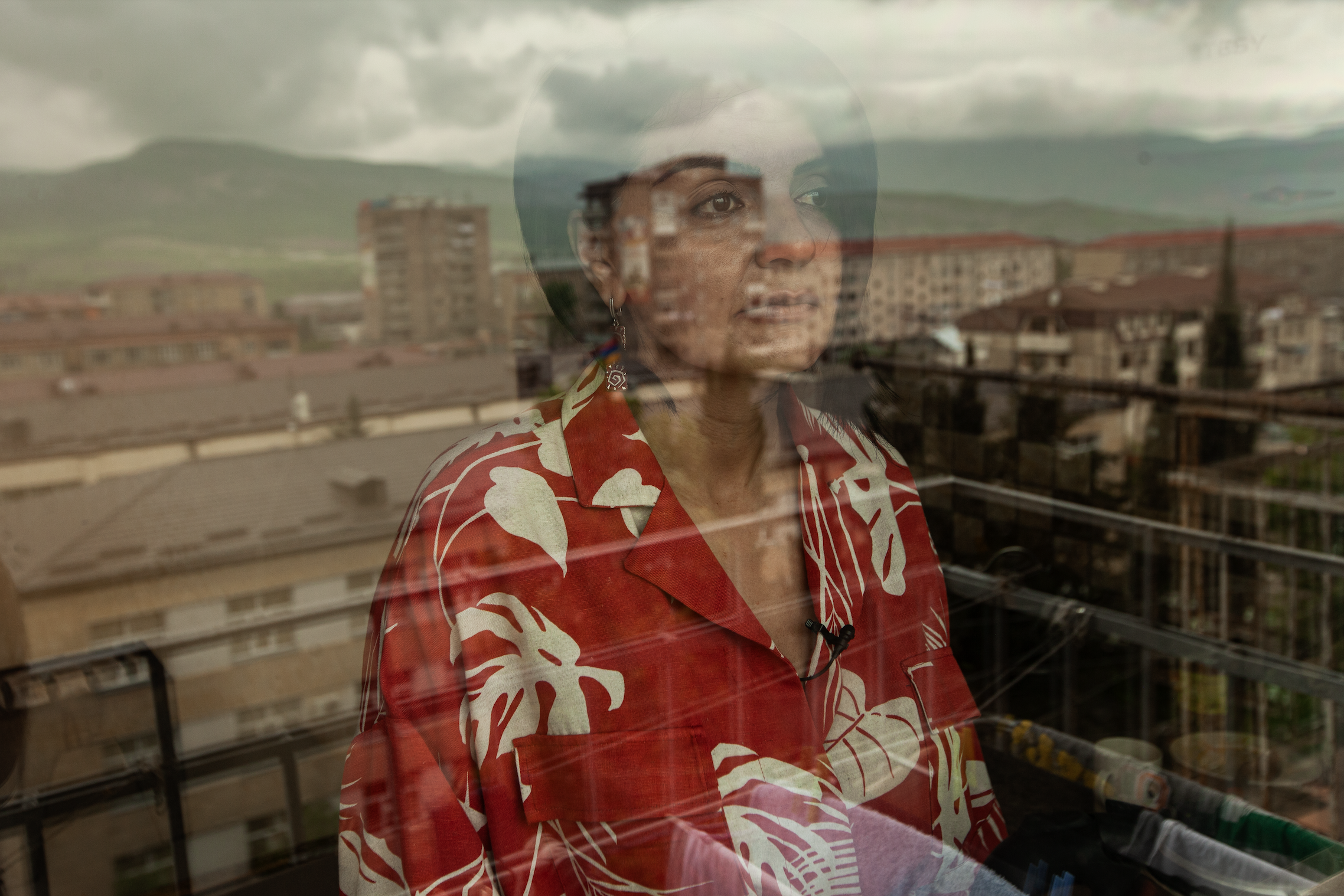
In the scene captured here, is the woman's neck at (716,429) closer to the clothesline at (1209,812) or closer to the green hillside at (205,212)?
the green hillside at (205,212)

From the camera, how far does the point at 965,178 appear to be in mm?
1453

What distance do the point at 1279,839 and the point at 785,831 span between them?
0.83 metres

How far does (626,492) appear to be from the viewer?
962 millimetres

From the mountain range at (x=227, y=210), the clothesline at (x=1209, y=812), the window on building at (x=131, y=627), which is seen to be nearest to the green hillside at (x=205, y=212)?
the mountain range at (x=227, y=210)

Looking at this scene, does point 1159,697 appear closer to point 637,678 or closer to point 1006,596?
point 1006,596

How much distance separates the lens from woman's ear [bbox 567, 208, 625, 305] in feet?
3.04

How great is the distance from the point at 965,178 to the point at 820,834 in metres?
0.98

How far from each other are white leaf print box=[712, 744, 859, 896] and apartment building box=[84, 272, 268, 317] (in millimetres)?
610

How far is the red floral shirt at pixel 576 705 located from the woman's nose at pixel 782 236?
8.5 inches

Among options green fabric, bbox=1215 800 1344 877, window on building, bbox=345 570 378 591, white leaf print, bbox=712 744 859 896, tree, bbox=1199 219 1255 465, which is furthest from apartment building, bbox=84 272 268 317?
tree, bbox=1199 219 1255 465

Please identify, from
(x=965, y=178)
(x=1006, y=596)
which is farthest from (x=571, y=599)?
(x=1006, y=596)

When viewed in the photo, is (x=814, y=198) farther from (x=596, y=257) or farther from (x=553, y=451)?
(x=553, y=451)

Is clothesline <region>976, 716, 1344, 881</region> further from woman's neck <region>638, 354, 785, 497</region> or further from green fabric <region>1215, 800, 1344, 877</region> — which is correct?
woman's neck <region>638, 354, 785, 497</region>

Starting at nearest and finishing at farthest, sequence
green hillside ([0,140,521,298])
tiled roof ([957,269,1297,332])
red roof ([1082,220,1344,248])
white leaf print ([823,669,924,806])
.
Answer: green hillside ([0,140,521,298]) < white leaf print ([823,669,924,806]) < red roof ([1082,220,1344,248]) < tiled roof ([957,269,1297,332])
